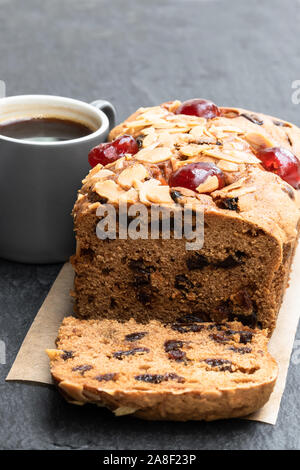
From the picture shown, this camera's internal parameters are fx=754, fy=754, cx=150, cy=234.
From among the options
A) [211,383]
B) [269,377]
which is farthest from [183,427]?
[269,377]

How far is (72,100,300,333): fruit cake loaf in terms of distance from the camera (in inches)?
123

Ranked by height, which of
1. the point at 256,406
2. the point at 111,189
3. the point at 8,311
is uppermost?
the point at 111,189

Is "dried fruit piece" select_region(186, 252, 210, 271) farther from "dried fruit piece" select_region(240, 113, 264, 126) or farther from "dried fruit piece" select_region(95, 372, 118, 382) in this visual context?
"dried fruit piece" select_region(240, 113, 264, 126)

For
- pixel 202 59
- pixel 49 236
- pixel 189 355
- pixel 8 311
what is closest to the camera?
pixel 189 355

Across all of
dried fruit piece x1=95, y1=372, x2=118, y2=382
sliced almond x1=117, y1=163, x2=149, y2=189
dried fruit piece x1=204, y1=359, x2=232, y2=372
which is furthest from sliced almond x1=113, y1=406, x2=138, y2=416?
sliced almond x1=117, y1=163, x2=149, y2=189

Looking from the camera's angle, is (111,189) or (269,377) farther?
(111,189)

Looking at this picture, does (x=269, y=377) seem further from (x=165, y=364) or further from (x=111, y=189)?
(x=111, y=189)

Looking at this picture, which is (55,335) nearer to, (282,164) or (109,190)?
(109,190)

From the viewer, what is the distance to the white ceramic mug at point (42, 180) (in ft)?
11.9

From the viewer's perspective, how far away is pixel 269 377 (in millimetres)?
2873

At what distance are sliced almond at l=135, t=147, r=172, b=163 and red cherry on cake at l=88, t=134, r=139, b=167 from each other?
0.27 ft

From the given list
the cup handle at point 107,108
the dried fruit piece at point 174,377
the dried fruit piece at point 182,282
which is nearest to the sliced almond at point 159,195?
the dried fruit piece at point 182,282

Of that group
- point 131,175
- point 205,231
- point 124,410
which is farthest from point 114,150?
point 124,410

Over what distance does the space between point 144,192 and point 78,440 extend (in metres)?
1.03
